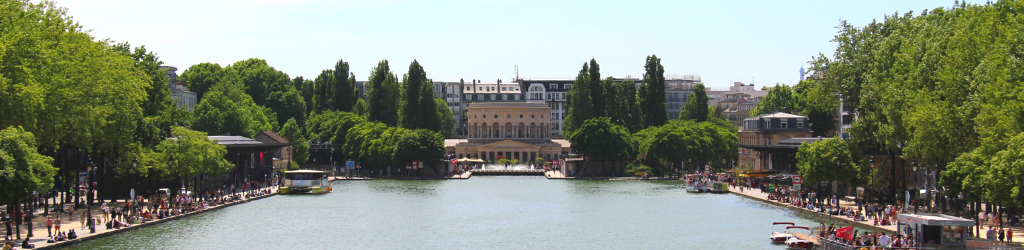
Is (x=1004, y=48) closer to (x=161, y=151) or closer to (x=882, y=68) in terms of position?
(x=882, y=68)

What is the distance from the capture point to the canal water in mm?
47375

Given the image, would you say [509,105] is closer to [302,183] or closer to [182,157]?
[302,183]

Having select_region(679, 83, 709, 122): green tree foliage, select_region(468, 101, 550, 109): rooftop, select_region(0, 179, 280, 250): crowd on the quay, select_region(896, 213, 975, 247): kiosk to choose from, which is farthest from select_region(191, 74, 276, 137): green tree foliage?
select_region(896, 213, 975, 247): kiosk

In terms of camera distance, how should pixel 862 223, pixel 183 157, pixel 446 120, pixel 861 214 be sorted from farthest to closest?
pixel 446 120 → pixel 183 157 → pixel 861 214 → pixel 862 223

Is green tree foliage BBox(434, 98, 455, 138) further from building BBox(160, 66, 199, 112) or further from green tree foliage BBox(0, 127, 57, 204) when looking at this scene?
green tree foliage BBox(0, 127, 57, 204)

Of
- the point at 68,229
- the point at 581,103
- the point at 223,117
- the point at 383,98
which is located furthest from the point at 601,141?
the point at 68,229

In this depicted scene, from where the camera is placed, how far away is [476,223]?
→ 58562mm

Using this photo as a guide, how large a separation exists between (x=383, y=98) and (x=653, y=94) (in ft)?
116

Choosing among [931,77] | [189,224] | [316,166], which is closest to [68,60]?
[189,224]

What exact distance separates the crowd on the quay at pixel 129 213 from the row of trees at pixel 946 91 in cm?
3666

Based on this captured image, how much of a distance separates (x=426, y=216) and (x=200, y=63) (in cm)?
10306

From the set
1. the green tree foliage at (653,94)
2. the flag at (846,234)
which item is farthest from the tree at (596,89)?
the flag at (846,234)

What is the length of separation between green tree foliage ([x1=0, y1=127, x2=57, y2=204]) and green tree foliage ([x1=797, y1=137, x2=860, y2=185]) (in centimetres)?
4493

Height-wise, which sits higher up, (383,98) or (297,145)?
(383,98)
